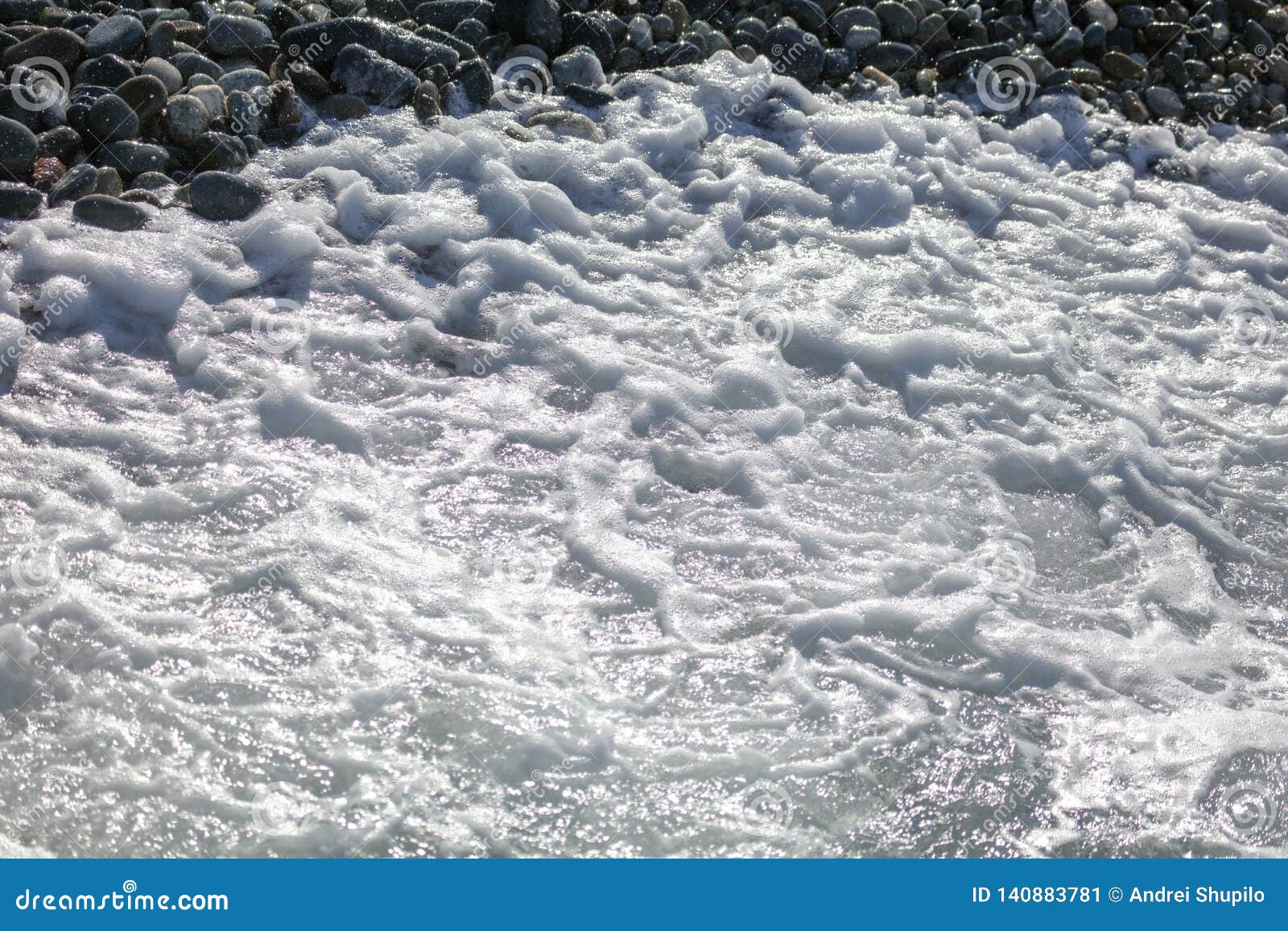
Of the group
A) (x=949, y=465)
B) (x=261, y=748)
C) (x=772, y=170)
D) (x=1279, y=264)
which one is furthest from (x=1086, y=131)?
(x=261, y=748)

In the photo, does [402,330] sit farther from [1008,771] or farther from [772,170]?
[1008,771]

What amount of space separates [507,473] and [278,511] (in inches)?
31.3

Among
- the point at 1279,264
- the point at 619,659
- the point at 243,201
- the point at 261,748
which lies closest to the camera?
the point at 261,748

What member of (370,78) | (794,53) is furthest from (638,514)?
(794,53)

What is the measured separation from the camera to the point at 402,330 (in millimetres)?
4711

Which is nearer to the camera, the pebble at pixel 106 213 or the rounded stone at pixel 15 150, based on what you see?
the pebble at pixel 106 213

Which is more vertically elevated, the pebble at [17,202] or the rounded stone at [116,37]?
the rounded stone at [116,37]

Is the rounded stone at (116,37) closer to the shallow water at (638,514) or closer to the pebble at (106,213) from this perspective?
the shallow water at (638,514)

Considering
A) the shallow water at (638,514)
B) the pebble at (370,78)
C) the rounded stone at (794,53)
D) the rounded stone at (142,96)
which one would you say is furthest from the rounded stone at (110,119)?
the rounded stone at (794,53)

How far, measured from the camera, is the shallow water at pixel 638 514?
3.07m

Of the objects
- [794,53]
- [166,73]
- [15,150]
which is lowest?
[15,150]

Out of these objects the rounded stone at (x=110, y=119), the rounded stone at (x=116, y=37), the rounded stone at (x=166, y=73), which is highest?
the rounded stone at (x=116, y=37)

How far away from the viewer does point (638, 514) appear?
3.99m

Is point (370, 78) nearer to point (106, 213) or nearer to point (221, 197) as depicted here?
point (221, 197)
